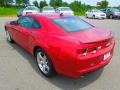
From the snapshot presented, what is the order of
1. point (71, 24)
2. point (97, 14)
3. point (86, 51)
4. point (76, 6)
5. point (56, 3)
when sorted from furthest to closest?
1. point (56, 3)
2. point (76, 6)
3. point (97, 14)
4. point (71, 24)
5. point (86, 51)

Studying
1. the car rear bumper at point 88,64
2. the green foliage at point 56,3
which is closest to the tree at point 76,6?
the green foliage at point 56,3

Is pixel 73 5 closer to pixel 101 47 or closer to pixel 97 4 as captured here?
pixel 97 4

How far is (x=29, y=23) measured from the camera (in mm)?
5922

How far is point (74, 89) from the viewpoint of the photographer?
14.1 feet

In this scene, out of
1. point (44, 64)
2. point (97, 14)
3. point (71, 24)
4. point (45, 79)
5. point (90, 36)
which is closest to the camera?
point (90, 36)

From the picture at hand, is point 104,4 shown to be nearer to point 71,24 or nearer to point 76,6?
point 76,6

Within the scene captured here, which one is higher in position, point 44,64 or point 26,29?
point 26,29

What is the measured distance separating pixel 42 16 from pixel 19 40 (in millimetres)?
1360

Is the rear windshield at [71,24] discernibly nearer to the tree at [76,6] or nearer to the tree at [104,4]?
the tree at [76,6]

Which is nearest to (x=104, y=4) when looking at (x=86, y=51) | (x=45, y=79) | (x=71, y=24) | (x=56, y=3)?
(x=56, y=3)

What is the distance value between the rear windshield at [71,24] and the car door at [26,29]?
2.01 feet

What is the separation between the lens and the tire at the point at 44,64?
4613 mm

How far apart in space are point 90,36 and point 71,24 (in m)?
0.87

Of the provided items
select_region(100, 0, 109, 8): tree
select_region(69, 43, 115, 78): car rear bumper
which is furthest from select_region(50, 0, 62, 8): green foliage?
select_region(69, 43, 115, 78): car rear bumper
